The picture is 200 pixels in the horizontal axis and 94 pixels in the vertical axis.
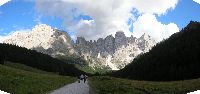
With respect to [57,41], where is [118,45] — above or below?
above

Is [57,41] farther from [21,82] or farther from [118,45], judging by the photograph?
[118,45]

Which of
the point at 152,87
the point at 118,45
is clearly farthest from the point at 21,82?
the point at 118,45

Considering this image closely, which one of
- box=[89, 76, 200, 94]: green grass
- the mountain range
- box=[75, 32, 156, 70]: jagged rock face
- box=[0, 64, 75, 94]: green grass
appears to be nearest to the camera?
the mountain range

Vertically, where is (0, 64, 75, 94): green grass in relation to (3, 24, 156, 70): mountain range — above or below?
→ below

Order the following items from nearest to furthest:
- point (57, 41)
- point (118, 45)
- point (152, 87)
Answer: point (57, 41)
point (152, 87)
point (118, 45)

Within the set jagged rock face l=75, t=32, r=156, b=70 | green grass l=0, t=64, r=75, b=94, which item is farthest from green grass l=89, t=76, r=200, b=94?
green grass l=0, t=64, r=75, b=94

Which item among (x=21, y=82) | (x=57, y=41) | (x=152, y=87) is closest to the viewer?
(x=57, y=41)

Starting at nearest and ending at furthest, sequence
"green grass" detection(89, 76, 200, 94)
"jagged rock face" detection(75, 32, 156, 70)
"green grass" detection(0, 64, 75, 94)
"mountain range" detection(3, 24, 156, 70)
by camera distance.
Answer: "mountain range" detection(3, 24, 156, 70) → "green grass" detection(0, 64, 75, 94) → "jagged rock face" detection(75, 32, 156, 70) → "green grass" detection(89, 76, 200, 94)

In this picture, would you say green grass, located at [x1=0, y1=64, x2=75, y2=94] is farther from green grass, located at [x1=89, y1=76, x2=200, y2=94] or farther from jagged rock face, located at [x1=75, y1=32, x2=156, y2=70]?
green grass, located at [x1=89, y1=76, x2=200, y2=94]

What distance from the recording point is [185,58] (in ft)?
411

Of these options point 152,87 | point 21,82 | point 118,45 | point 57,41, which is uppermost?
point 118,45

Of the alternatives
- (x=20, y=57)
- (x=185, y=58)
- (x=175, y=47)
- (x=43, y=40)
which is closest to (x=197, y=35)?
(x=175, y=47)

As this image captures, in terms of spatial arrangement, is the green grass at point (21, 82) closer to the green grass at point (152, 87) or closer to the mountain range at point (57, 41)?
the mountain range at point (57, 41)

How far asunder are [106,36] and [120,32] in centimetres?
46
